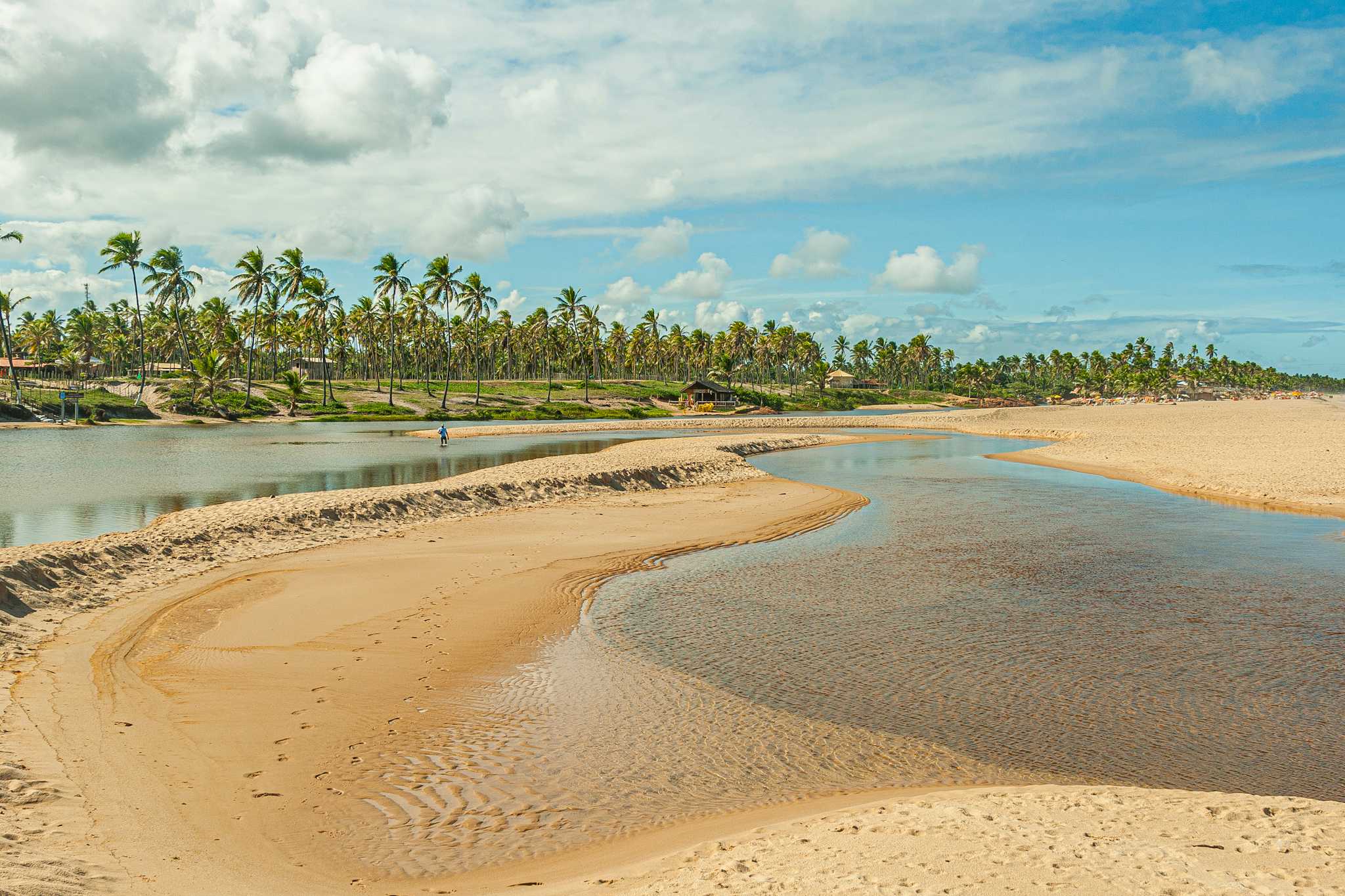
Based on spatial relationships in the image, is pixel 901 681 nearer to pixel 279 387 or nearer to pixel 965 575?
pixel 965 575

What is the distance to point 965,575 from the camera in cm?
1745

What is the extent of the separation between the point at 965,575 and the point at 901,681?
24.6ft

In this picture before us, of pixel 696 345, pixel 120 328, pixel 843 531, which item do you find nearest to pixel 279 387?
pixel 120 328

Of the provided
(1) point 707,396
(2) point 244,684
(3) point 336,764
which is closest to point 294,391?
(1) point 707,396

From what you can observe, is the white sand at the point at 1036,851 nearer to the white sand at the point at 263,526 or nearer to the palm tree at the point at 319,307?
the white sand at the point at 263,526

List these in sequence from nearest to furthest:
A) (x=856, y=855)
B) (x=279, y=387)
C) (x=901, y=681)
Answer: (x=856, y=855) → (x=901, y=681) → (x=279, y=387)

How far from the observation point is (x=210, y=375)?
8650 cm

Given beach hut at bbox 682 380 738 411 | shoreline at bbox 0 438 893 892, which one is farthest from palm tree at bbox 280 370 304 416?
shoreline at bbox 0 438 893 892

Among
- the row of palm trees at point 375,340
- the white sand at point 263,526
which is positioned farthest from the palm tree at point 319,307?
the white sand at point 263,526

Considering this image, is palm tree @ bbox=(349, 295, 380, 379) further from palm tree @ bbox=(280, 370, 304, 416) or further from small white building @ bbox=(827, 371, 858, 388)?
small white building @ bbox=(827, 371, 858, 388)

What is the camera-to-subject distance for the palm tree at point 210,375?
283 feet

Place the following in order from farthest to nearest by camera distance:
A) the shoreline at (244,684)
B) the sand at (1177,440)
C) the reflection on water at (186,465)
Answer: the sand at (1177,440)
the reflection on water at (186,465)
the shoreline at (244,684)

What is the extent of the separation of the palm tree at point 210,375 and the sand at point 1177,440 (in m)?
30.7

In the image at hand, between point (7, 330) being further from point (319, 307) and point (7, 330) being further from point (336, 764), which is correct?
point (336, 764)
